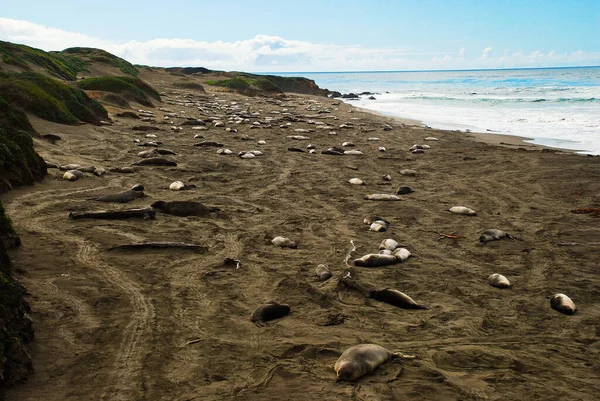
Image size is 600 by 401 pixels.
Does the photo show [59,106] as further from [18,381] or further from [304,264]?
[18,381]

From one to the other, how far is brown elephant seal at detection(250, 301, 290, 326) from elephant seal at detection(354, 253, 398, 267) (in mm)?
1323

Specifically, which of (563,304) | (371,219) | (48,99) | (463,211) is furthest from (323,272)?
(48,99)

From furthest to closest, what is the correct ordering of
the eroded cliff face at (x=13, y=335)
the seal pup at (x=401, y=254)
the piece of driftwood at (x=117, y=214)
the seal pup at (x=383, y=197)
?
1. the seal pup at (x=383, y=197)
2. the piece of driftwood at (x=117, y=214)
3. the seal pup at (x=401, y=254)
4. the eroded cliff face at (x=13, y=335)

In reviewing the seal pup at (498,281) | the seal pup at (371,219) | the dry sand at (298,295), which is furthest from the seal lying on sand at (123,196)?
the seal pup at (498,281)

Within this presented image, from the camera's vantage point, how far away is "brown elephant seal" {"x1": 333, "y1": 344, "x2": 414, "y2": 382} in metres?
2.86

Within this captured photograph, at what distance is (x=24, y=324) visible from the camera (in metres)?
2.88

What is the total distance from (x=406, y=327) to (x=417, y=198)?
460 cm

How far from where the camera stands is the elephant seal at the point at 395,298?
4004 millimetres

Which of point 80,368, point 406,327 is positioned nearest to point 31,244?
point 80,368

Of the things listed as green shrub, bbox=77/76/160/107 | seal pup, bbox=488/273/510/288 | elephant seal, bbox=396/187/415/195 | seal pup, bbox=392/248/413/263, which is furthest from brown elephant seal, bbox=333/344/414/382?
green shrub, bbox=77/76/160/107

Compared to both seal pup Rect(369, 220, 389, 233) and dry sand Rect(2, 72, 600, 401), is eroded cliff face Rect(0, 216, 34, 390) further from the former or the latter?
seal pup Rect(369, 220, 389, 233)

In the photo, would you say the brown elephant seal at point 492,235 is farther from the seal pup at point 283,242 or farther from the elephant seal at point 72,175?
the elephant seal at point 72,175

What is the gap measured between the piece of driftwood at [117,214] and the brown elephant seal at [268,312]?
2678mm

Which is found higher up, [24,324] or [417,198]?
[24,324]
